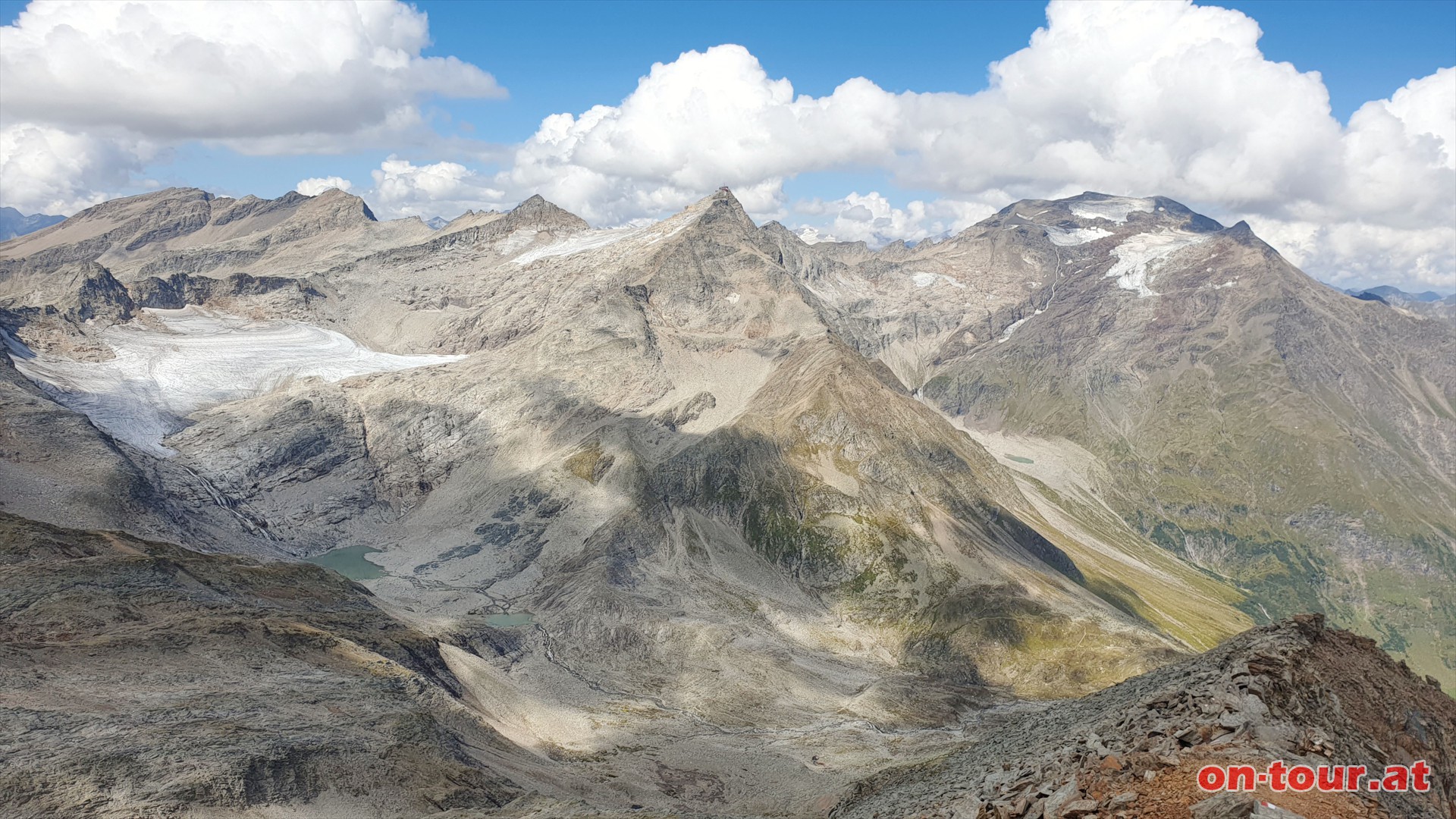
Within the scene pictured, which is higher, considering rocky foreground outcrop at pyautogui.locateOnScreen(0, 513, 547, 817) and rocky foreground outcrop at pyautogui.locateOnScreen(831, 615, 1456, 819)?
rocky foreground outcrop at pyautogui.locateOnScreen(831, 615, 1456, 819)

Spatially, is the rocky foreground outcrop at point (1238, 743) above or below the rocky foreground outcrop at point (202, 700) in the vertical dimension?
above

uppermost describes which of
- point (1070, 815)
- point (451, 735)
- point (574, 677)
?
point (1070, 815)

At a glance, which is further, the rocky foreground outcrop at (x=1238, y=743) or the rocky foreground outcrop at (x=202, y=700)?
the rocky foreground outcrop at (x=202, y=700)

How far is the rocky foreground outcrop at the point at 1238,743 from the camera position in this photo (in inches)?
1326

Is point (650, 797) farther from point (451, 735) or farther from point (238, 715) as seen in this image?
point (238, 715)

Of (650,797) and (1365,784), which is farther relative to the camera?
(650,797)

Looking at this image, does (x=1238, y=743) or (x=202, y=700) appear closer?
(x=1238, y=743)

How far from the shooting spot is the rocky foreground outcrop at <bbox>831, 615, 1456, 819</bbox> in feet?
111

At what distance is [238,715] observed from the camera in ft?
251

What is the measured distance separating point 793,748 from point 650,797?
28.4m

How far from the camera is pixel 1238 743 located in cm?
3606

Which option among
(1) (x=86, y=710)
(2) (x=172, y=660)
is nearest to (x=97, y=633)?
(2) (x=172, y=660)

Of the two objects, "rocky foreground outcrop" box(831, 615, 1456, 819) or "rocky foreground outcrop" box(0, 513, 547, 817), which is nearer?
"rocky foreground outcrop" box(831, 615, 1456, 819)

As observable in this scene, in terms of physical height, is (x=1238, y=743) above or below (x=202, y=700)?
above
